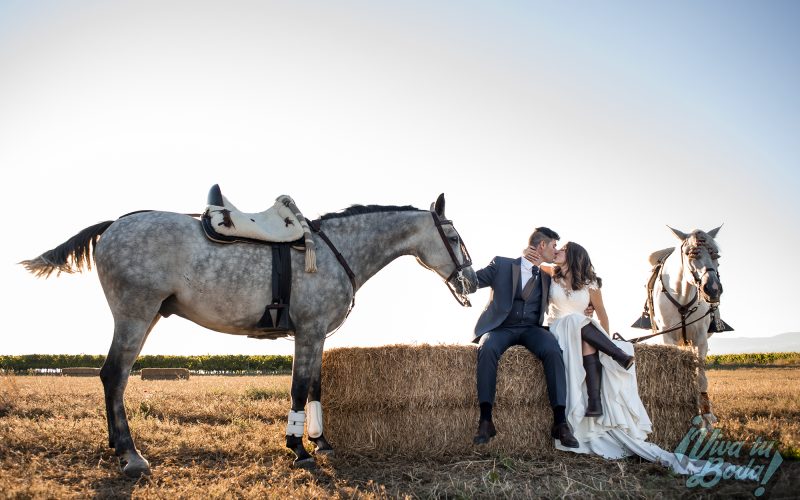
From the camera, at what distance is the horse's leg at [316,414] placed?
5.92 meters

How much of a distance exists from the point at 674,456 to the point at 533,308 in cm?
200

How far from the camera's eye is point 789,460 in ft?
18.5

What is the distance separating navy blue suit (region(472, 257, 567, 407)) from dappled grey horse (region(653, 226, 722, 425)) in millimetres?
2524

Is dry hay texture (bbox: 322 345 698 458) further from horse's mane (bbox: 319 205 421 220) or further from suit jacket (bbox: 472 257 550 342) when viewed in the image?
horse's mane (bbox: 319 205 421 220)

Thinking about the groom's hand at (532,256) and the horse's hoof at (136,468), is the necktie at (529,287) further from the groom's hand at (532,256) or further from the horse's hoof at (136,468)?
the horse's hoof at (136,468)

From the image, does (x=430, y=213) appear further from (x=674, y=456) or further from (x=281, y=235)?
(x=674, y=456)

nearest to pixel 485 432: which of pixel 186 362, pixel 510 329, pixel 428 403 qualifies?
pixel 428 403

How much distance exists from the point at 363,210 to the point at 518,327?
7.25 feet

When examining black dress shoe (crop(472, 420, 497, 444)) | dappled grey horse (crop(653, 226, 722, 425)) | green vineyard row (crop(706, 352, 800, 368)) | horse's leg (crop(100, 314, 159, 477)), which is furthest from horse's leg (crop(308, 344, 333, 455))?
green vineyard row (crop(706, 352, 800, 368))

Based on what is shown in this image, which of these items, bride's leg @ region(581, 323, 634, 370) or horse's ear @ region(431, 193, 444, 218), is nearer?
bride's leg @ region(581, 323, 634, 370)

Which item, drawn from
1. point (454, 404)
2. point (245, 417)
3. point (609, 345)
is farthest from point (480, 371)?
point (245, 417)

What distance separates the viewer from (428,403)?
6055 mm

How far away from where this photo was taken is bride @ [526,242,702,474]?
233 inches

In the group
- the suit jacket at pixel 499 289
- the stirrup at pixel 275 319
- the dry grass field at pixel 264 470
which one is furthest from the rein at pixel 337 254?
the dry grass field at pixel 264 470
